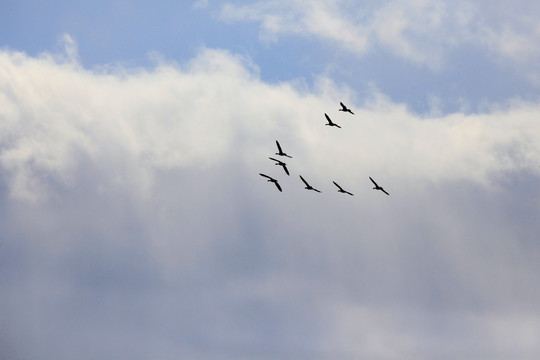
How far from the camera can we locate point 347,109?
611 ft

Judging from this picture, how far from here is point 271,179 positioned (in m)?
194

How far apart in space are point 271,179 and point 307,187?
9.93 meters

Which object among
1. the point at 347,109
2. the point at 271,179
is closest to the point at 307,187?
the point at 271,179

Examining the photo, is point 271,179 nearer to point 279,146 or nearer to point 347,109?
point 279,146

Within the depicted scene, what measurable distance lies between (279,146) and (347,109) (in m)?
20.4

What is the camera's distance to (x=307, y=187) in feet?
636

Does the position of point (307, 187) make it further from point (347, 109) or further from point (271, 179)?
point (347, 109)

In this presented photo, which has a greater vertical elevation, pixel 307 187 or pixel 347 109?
pixel 347 109

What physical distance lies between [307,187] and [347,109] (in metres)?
23.8

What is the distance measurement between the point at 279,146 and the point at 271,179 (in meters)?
13.6

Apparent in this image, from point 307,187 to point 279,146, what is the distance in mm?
16749

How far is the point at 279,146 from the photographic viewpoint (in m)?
183
